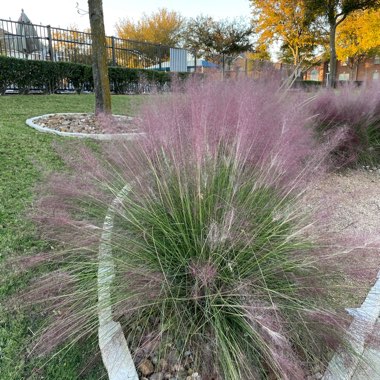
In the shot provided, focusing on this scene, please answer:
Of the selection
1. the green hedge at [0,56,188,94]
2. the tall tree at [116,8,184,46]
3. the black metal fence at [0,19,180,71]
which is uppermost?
the tall tree at [116,8,184,46]

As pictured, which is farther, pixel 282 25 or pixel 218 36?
pixel 218 36

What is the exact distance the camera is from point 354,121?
4020mm

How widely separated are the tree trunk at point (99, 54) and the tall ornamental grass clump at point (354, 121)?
2595 mm

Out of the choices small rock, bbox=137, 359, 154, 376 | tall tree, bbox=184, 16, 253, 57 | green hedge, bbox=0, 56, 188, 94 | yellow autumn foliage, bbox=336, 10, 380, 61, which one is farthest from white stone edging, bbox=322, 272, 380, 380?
tall tree, bbox=184, 16, 253, 57

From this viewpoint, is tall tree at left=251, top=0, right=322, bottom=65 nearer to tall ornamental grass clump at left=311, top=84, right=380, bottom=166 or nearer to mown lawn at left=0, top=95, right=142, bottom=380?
tall ornamental grass clump at left=311, top=84, right=380, bottom=166

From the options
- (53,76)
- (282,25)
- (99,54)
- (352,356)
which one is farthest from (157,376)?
(282,25)

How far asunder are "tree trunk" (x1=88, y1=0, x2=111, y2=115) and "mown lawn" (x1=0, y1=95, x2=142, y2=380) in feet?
3.27

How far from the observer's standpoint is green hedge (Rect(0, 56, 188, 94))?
677 centimetres

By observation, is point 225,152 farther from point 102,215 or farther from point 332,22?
point 332,22

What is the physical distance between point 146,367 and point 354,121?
12.4ft

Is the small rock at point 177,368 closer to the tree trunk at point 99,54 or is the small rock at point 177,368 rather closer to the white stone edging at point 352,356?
the white stone edging at point 352,356

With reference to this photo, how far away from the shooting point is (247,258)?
52.9 inches

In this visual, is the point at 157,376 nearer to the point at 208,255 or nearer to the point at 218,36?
the point at 208,255

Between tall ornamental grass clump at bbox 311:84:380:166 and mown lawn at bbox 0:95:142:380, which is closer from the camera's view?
mown lawn at bbox 0:95:142:380
